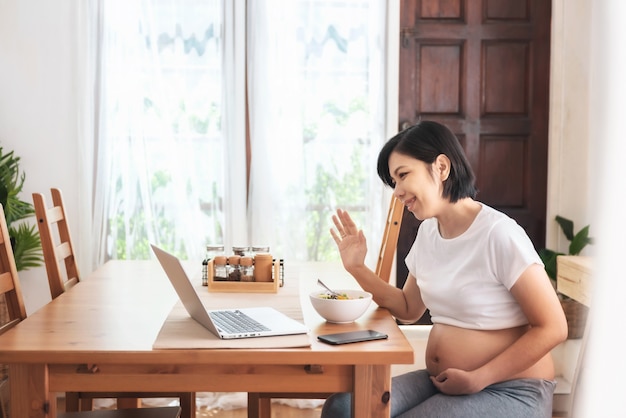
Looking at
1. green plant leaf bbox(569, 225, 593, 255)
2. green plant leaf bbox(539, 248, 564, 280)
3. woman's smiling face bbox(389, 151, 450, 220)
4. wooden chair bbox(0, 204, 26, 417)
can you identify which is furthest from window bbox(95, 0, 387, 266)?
woman's smiling face bbox(389, 151, 450, 220)

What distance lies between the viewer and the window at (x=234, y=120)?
3803mm

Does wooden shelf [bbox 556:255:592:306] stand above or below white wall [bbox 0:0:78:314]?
below

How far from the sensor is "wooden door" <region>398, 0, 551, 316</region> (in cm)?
414

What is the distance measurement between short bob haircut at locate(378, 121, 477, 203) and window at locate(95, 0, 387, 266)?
186cm

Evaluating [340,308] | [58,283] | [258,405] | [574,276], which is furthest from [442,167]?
[58,283]

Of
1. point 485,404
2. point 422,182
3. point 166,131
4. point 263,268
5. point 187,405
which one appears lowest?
point 187,405

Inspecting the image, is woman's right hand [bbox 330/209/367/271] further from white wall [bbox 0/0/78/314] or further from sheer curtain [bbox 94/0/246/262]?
white wall [bbox 0/0/78/314]

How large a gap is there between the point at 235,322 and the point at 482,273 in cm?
63

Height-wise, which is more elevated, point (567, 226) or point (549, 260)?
point (567, 226)

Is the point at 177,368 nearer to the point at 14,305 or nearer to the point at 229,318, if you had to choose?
the point at 229,318

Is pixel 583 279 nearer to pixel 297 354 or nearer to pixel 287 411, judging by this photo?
pixel 297 354

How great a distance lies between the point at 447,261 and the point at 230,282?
71cm

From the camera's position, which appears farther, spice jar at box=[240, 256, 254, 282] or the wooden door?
the wooden door

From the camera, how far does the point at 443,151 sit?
200cm
